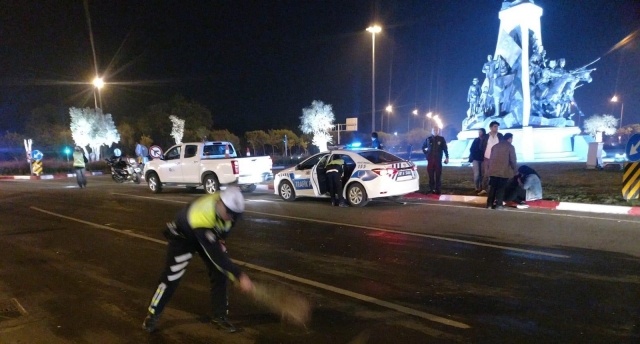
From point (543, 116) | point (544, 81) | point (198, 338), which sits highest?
point (544, 81)

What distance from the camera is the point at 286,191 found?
13.3 meters

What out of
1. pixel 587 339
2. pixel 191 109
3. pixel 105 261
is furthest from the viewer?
pixel 191 109

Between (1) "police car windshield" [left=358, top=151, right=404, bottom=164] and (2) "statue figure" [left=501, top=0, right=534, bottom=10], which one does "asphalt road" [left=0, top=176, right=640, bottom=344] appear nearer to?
(1) "police car windshield" [left=358, top=151, right=404, bottom=164]

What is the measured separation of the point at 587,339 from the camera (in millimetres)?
3779

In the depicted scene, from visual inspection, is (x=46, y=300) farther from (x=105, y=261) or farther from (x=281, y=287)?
(x=281, y=287)

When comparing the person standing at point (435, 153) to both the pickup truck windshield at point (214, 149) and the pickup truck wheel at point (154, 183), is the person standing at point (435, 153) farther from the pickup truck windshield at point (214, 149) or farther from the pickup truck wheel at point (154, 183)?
the pickup truck wheel at point (154, 183)

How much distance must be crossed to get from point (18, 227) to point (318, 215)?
22.1 feet

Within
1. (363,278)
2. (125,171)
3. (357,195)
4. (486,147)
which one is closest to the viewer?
(363,278)

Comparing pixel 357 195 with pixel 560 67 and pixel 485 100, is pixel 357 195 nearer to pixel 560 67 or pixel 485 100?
pixel 485 100

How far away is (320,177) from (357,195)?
1.24 metres

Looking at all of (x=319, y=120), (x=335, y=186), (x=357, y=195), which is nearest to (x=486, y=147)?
(x=357, y=195)

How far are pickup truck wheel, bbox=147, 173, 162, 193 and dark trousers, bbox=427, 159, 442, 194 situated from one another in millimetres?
9816

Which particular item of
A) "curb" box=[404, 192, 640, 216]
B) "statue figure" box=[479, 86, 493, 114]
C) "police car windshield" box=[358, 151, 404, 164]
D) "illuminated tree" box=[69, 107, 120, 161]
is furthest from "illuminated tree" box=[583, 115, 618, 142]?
"police car windshield" box=[358, 151, 404, 164]

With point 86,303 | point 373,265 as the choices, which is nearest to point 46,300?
point 86,303
